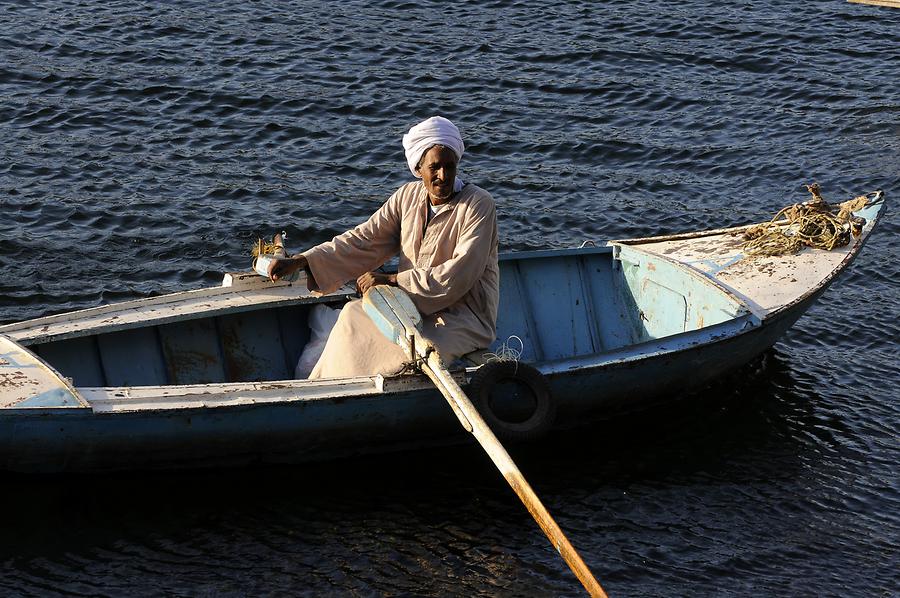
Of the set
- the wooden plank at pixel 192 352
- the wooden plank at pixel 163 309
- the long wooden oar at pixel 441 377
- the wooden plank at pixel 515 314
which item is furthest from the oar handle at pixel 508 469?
the wooden plank at pixel 515 314

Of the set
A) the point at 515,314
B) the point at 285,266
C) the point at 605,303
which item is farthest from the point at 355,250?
the point at 605,303

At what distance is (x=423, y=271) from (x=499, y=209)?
439cm

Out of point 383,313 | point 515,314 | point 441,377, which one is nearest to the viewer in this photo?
point 441,377

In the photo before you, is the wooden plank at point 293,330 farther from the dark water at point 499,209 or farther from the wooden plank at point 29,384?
the wooden plank at point 29,384

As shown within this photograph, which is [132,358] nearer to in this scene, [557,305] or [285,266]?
[285,266]

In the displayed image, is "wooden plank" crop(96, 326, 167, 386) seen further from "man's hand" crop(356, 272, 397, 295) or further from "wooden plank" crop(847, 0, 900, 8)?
"wooden plank" crop(847, 0, 900, 8)

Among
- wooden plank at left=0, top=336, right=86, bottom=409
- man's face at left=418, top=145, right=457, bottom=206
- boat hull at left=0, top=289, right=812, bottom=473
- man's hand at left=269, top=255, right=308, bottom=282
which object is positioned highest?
man's face at left=418, top=145, right=457, bottom=206

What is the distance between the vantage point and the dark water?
667 centimetres

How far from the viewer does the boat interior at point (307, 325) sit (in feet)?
23.8

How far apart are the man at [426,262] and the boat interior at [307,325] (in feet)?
→ 1.73

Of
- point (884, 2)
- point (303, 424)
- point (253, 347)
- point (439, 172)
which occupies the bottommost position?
point (303, 424)

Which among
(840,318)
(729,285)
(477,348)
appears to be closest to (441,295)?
(477,348)

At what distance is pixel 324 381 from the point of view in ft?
22.4

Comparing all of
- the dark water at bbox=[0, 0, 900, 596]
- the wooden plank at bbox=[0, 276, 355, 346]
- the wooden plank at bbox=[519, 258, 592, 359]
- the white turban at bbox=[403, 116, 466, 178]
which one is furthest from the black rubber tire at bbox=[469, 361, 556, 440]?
the wooden plank at bbox=[519, 258, 592, 359]
